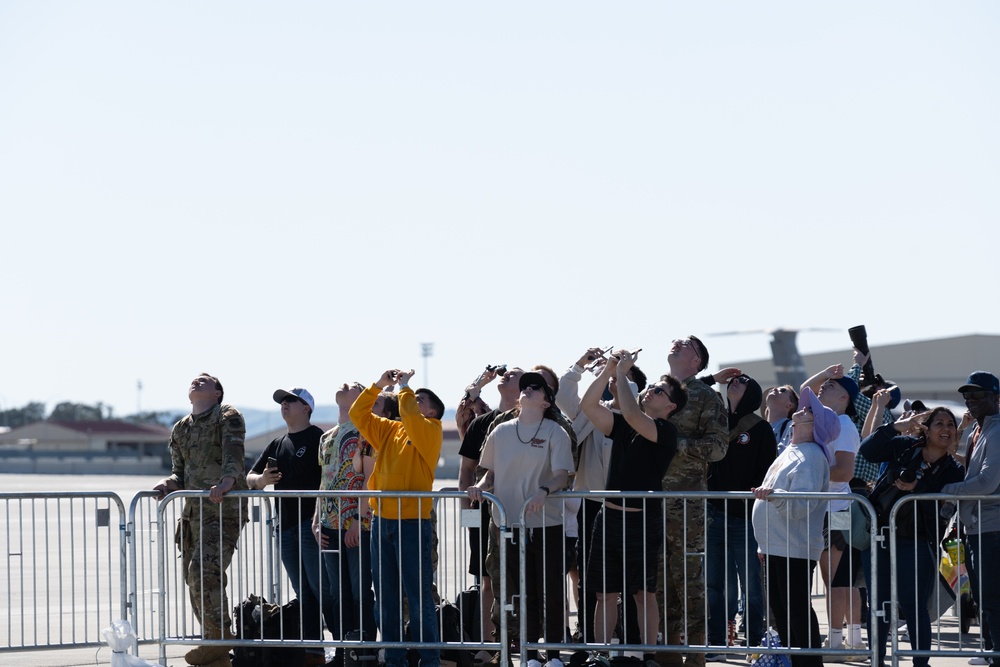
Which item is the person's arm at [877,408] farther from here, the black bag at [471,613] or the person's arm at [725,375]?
the black bag at [471,613]

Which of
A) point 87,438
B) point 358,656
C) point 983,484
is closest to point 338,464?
point 358,656

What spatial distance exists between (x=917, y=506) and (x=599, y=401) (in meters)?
2.05

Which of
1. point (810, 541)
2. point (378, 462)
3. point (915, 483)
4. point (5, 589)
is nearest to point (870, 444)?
point (915, 483)

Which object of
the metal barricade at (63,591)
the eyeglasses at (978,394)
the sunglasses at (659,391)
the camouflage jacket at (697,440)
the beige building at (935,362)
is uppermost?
the beige building at (935,362)

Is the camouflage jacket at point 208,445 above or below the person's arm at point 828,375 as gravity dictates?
below

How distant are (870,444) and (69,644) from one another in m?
5.55

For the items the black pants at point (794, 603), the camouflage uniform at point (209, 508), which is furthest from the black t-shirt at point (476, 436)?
the black pants at point (794, 603)

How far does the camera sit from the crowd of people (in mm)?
7750

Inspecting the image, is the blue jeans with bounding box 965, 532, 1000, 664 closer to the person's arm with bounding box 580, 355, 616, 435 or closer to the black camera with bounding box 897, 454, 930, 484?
the black camera with bounding box 897, 454, 930, 484

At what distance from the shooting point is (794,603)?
7.66 metres

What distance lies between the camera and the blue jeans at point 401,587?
25.8 ft

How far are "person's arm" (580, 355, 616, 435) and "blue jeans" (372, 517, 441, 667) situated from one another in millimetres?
1248

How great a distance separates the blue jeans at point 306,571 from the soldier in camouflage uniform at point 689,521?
90.4 inches

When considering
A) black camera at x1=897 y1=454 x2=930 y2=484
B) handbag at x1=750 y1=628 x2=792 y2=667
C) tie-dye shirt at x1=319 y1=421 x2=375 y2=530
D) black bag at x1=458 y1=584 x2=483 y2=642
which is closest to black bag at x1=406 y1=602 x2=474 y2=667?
black bag at x1=458 y1=584 x2=483 y2=642
